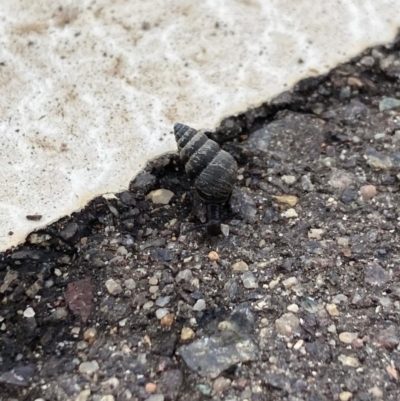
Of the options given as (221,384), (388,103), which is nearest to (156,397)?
(221,384)

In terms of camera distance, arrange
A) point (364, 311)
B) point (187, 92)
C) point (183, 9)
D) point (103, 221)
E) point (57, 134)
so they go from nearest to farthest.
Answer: point (364, 311)
point (103, 221)
point (57, 134)
point (187, 92)
point (183, 9)

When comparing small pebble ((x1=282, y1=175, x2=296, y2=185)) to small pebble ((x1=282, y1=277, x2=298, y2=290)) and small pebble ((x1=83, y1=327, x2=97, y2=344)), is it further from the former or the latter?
small pebble ((x1=83, y1=327, x2=97, y2=344))

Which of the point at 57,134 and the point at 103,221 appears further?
the point at 57,134

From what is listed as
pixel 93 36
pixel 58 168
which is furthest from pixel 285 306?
pixel 93 36

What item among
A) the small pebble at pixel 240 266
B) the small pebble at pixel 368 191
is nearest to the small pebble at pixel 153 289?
the small pebble at pixel 240 266

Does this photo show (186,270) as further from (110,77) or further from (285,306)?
(110,77)

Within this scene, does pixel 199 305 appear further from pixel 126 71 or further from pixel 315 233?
pixel 126 71
